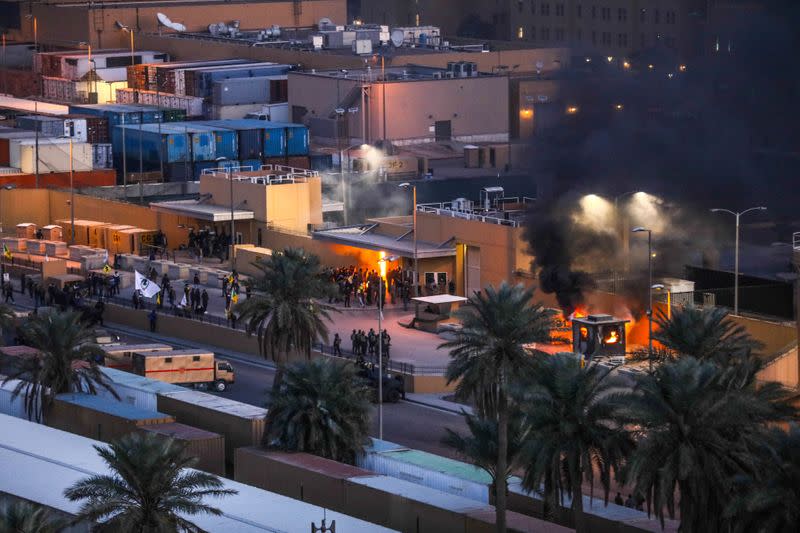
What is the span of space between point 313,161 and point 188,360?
1430 inches

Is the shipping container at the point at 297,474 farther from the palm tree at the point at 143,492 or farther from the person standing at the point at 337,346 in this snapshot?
the person standing at the point at 337,346

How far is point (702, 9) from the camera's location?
341 ft

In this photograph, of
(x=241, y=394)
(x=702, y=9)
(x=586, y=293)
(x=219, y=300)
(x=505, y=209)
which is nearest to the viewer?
(x=241, y=394)

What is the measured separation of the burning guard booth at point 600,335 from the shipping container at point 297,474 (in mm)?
12581

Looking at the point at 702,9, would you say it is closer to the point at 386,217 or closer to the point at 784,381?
the point at 386,217

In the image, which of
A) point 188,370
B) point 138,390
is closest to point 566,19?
point 188,370

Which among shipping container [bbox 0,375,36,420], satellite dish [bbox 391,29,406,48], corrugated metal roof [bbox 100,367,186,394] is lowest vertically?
shipping container [bbox 0,375,36,420]

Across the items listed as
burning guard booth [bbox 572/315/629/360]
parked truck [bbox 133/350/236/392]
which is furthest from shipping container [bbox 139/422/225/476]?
burning guard booth [bbox 572/315/629/360]

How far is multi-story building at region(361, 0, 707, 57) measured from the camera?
118m

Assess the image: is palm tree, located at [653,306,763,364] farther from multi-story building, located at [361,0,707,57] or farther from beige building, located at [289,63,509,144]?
multi-story building, located at [361,0,707,57]

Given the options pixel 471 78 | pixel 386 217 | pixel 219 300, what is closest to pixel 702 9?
pixel 471 78

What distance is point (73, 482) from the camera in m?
40.8

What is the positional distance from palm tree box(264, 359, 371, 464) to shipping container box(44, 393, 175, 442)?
344cm

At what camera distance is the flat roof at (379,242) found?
214 ft
